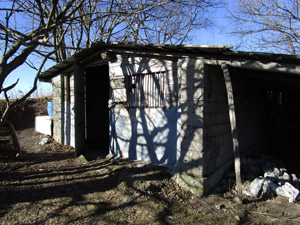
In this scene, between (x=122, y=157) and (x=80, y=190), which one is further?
(x=122, y=157)

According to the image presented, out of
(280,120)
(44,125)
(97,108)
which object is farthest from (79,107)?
(280,120)

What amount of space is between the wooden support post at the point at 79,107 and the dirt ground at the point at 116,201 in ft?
3.86

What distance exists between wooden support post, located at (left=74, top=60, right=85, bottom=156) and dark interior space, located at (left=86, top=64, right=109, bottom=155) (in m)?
1.02

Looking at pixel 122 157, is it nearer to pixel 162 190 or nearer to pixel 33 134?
pixel 162 190

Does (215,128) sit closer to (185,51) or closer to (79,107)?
(185,51)

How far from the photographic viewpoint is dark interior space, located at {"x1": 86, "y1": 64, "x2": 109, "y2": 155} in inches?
327

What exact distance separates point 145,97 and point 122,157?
1.89m

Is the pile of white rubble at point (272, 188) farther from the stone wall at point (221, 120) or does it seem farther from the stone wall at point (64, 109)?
the stone wall at point (64, 109)

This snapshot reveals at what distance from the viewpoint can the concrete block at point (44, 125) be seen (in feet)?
33.5

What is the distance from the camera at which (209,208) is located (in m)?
3.89

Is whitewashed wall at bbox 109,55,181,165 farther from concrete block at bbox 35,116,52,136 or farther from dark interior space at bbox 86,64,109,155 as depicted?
concrete block at bbox 35,116,52,136

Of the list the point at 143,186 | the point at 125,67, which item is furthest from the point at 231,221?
the point at 125,67

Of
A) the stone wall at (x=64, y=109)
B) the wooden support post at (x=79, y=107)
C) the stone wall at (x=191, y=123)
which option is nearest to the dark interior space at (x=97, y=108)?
the stone wall at (x=64, y=109)

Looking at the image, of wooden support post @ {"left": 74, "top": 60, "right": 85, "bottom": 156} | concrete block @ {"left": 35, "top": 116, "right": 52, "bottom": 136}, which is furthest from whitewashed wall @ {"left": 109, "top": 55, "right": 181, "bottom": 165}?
concrete block @ {"left": 35, "top": 116, "right": 52, "bottom": 136}
